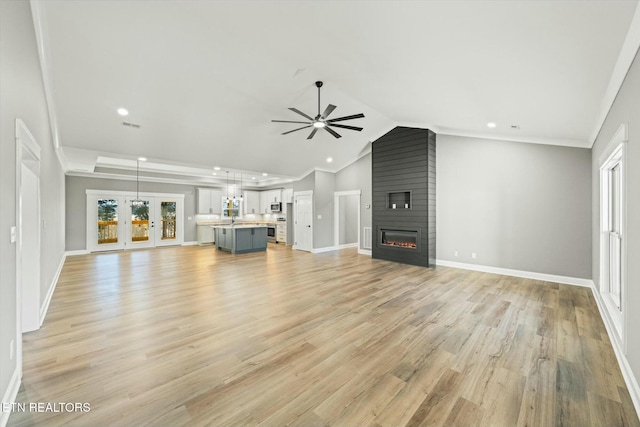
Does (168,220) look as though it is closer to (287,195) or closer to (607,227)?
(287,195)

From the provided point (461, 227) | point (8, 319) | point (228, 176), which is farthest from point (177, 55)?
point (228, 176)

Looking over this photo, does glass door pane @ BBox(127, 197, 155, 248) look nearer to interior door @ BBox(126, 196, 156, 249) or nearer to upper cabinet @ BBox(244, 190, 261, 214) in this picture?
interior door @ BBox(126, 196, 156, 249)

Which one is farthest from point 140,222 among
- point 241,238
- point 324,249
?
point 324,249

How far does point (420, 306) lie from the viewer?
396 cm

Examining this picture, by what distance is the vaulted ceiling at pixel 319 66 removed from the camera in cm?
238

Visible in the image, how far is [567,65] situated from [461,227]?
4.38 metres

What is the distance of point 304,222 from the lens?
9.55 meters

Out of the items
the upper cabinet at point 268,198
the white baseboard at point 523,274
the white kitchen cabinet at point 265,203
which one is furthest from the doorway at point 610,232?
the white kitchen cabinet at point 265,203

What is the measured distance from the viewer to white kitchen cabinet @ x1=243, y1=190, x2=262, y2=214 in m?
Result: 12.4

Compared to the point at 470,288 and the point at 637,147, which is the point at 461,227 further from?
the point at 637,147

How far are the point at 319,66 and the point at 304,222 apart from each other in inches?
241

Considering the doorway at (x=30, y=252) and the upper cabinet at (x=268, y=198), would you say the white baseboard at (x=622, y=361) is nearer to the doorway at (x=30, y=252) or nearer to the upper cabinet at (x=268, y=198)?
the doorway at (x=30, y=252)

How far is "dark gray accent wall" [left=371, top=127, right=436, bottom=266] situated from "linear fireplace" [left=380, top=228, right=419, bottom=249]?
0.09 meters

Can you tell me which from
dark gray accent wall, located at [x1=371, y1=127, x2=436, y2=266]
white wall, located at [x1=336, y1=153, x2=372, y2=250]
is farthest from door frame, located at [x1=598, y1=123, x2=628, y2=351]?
white wall, located at [x1=336, y1=153, x2=372, y2=250]
